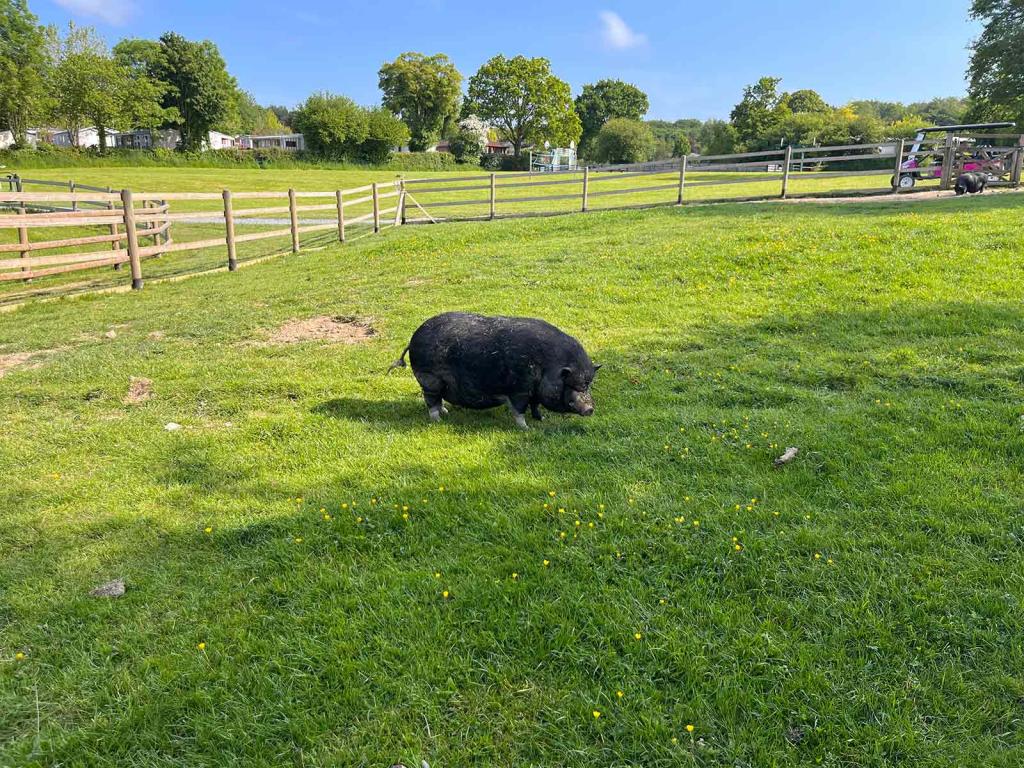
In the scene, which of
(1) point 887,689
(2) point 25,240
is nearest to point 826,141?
(2) point 25,240

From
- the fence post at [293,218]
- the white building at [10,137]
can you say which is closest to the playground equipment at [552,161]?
the white building at [10,137]

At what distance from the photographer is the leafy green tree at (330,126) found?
54.8m

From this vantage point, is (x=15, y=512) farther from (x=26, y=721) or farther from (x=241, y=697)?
(x=241, y=697)

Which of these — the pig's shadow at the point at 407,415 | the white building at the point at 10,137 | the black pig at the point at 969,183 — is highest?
the white building at the point at 10,137

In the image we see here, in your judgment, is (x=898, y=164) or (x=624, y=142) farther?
(x=624, y=142)

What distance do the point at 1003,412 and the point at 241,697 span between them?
16.8ft

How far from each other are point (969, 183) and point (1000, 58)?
106 feet

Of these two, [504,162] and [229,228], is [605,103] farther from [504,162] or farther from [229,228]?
[229,228]

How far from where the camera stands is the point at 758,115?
72.9 metres

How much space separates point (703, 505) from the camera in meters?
3.65

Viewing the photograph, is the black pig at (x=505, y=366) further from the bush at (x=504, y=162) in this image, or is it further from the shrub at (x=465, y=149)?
the shrub at (x=465, y=149)

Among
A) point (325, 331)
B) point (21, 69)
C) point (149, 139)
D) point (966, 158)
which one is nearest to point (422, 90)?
point (149, 139)

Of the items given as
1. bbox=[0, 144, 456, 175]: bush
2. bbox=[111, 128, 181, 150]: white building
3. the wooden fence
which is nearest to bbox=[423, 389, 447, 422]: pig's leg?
the wooden fence

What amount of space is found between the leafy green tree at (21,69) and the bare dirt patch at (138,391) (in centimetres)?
5692
